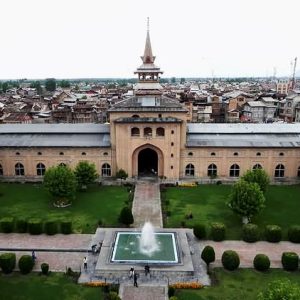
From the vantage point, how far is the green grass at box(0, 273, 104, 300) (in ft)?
92.1

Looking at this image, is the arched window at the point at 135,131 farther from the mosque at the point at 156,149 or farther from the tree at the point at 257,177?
the tree at the point at 257,177

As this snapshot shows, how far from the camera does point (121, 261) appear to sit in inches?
1259

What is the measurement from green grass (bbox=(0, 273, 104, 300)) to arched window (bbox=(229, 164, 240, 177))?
33467mm

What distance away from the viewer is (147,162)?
6219cm

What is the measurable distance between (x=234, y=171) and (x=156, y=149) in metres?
12.3

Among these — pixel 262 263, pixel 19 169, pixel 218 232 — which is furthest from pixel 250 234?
pixel 19 169

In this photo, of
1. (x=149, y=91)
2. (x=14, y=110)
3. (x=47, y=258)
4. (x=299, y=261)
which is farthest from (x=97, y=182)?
(x=14, y=110)

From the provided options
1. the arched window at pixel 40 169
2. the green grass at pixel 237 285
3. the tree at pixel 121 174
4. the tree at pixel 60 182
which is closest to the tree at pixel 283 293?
the green grass at pixel 237 285

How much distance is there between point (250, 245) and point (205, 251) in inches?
266

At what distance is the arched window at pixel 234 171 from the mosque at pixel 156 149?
9 centimetres

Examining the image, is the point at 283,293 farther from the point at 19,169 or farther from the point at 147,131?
the point at 19,169

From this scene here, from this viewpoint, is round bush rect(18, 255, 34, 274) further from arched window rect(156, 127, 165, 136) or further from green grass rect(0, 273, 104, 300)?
arched window rect(156, 127, 165, 136)

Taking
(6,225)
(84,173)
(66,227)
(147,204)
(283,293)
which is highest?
(283,293)

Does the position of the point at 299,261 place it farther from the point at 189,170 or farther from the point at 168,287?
the point at 189,170
